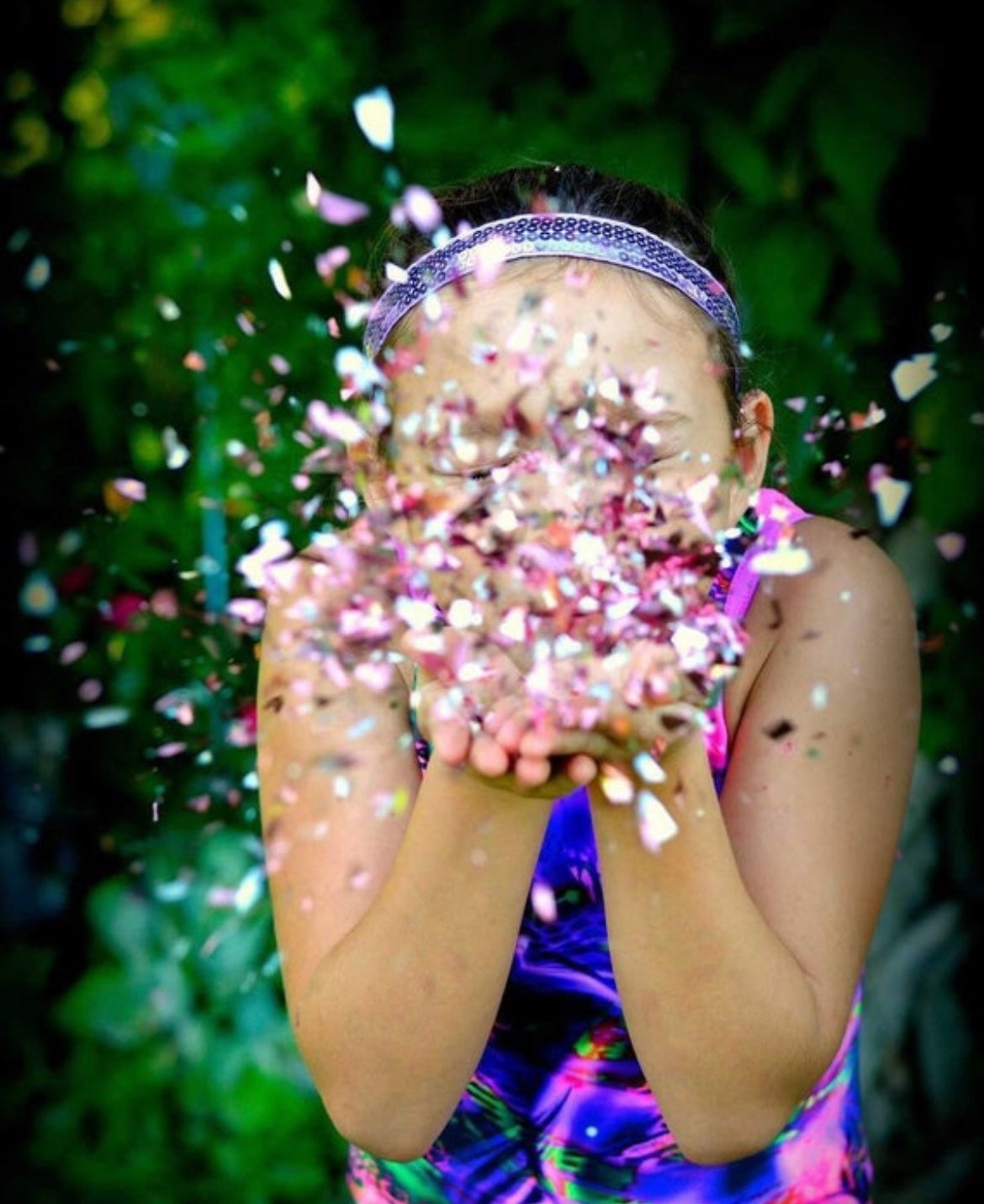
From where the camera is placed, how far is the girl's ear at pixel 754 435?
1.36 metres

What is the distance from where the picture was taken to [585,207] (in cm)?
133

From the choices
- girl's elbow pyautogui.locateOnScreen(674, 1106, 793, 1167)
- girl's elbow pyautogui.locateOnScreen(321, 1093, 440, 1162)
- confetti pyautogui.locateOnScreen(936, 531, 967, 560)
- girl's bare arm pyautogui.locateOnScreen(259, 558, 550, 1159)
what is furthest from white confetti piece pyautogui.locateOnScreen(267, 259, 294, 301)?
girl's elbow pyautogui.locateOnScreen(674, 1106, 793, 1167)

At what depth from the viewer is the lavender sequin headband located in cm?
127

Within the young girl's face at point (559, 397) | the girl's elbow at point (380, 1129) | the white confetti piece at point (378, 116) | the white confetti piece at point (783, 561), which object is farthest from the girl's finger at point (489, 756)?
the white confetti piece at point (378, 116)

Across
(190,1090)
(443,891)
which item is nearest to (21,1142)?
(190,1090)

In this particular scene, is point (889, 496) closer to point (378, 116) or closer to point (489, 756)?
point (378, 116)

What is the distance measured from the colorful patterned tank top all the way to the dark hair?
0.27 meters

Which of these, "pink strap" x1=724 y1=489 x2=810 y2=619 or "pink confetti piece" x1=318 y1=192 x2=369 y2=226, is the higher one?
"pink confetti piece" x1=318 y1=192 x2=369 y2=226

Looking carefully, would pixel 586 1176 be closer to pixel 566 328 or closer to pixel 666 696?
pixel 666 696

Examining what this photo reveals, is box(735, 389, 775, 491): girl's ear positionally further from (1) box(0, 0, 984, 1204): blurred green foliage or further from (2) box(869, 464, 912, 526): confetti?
(2) box(869, 464, 912, 526): confetti

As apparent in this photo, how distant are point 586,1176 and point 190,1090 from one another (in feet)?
4.21

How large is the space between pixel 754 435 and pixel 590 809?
0.39 m

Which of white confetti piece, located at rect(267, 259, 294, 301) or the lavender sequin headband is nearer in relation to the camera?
the lavender sequin headband

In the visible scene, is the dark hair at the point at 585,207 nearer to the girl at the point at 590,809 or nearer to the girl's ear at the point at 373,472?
the girl at the point at 590,809
